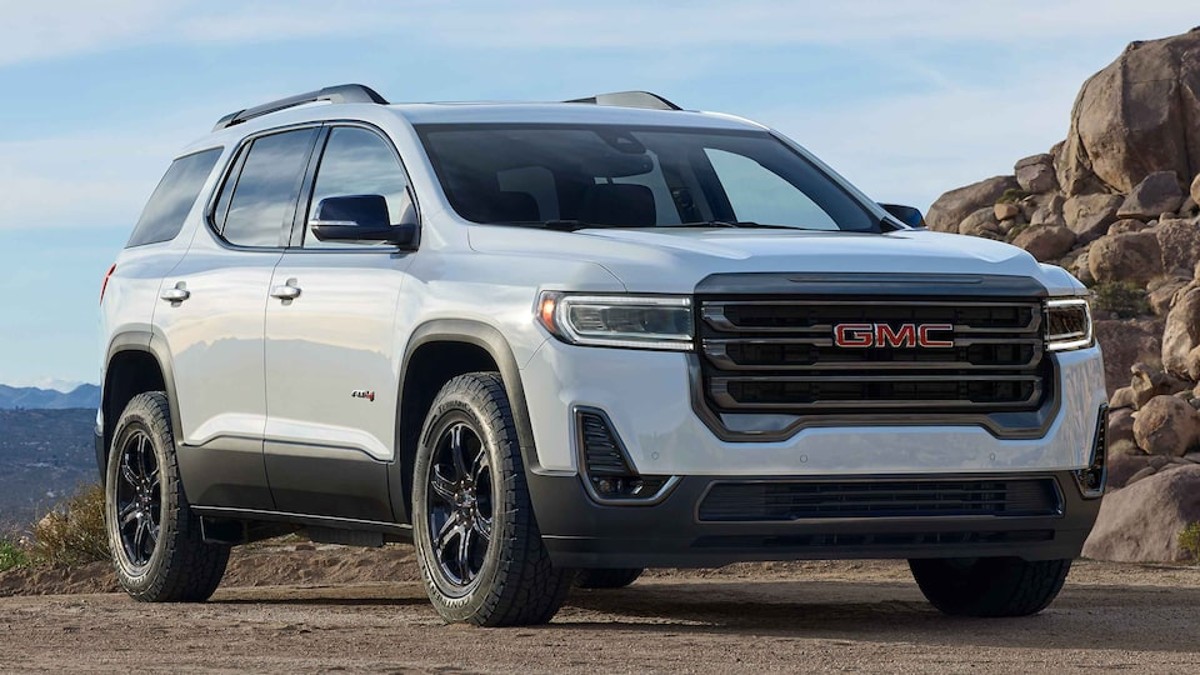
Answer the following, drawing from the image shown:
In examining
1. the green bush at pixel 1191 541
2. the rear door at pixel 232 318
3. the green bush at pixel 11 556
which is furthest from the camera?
the green bush at pixel 1191 541

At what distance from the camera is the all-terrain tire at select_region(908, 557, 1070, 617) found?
8.53m

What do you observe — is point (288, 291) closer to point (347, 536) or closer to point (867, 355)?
point (347, 536)

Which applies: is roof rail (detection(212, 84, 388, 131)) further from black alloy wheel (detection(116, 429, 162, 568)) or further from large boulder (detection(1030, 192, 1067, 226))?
large boulder (detection(1030, 192, 1067, 226))

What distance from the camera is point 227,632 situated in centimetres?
828

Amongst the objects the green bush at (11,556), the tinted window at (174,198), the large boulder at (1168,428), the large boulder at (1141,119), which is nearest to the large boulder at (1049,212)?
the large boulder at (1141,119)

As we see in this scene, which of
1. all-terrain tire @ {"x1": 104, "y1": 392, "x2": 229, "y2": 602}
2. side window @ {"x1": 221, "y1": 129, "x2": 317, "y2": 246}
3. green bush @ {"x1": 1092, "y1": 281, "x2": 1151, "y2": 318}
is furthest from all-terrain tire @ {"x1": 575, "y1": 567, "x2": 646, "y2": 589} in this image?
green bush @ {"x1": 1092, "y1": 281, "x2": 1151, "y2": 318}

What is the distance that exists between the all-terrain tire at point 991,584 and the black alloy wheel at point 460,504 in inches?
80.1

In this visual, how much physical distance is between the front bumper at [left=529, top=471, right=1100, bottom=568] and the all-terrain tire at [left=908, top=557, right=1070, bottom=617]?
2.99ft

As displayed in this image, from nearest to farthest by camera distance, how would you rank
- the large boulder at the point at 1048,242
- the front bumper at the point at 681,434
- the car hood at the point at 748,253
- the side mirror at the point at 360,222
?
the front bumper at the point at 681,434, the car hood at the point at 748,253, the side mirror at the point at 360,222, the large boulder at the point at 1048,242

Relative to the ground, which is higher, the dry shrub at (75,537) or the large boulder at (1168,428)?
the dry shrub at (75,537)

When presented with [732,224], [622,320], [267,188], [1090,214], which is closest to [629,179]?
[732,224]

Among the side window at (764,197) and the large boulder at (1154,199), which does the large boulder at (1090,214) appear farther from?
the side window at (764,197)

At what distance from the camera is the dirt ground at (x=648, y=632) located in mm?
7020

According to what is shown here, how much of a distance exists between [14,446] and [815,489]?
10244 cm
